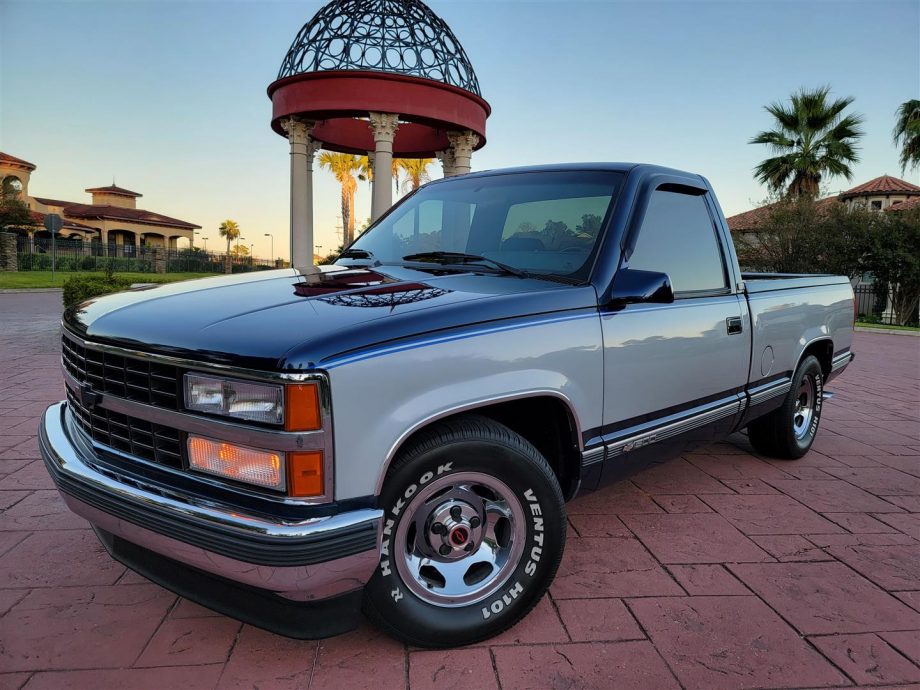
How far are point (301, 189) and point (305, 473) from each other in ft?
50.5

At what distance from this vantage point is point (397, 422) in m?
1.94

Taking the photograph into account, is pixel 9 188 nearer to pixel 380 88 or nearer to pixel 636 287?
pixel 380 88

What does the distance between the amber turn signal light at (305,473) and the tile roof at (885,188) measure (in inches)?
1628

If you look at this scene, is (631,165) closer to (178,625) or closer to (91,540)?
(178,625)

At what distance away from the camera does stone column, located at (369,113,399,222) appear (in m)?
13.7

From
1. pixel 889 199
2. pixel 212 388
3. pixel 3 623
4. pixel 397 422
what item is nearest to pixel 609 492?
pixel 397 422

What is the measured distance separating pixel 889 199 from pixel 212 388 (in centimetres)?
4483

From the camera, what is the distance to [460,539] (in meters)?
2.28

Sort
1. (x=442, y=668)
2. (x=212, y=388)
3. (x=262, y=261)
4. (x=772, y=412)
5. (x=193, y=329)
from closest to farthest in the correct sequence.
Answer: (x=212, y=388) → (x=193, y=329) → (x=442, y=668) → (x=772, y=412) → (x=262, y=261)

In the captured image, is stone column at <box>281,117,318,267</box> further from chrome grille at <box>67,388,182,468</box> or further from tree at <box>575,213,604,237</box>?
chrome grille at <box>67,388,182,468</box>

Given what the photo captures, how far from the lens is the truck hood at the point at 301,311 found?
1873 millimetres

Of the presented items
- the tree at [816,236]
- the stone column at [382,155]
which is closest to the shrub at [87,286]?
the stone column at [382,155]

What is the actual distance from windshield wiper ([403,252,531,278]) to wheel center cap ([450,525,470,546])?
3.71ft

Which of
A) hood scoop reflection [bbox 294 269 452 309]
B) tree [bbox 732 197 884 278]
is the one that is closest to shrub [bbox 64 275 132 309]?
hood scoop reflection [bbox 294 269 452 309]
